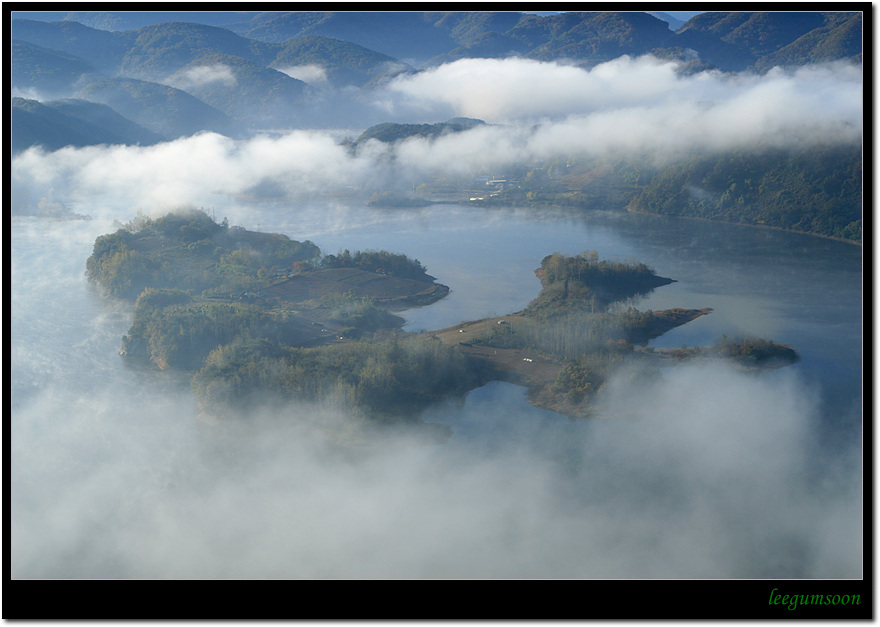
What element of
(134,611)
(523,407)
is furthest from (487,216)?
(134,611)

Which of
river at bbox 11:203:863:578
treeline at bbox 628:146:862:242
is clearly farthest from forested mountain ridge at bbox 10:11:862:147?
river at bbox 11:203:863:578

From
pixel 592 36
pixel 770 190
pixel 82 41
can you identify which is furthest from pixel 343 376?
pixel 770 190

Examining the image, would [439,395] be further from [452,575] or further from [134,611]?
[134,611]

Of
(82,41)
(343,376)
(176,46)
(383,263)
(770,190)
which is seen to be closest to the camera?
(343,376)

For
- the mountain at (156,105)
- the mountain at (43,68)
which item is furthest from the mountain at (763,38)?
the mountain at (43,68)

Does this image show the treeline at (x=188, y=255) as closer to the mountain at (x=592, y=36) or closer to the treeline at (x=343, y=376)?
the treeline at (x=343, y=376)

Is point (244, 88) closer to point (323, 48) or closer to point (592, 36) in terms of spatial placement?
point (323, 48)

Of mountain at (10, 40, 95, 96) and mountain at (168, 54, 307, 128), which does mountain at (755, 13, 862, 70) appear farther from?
mountain at (10, 40, 95, 96)
